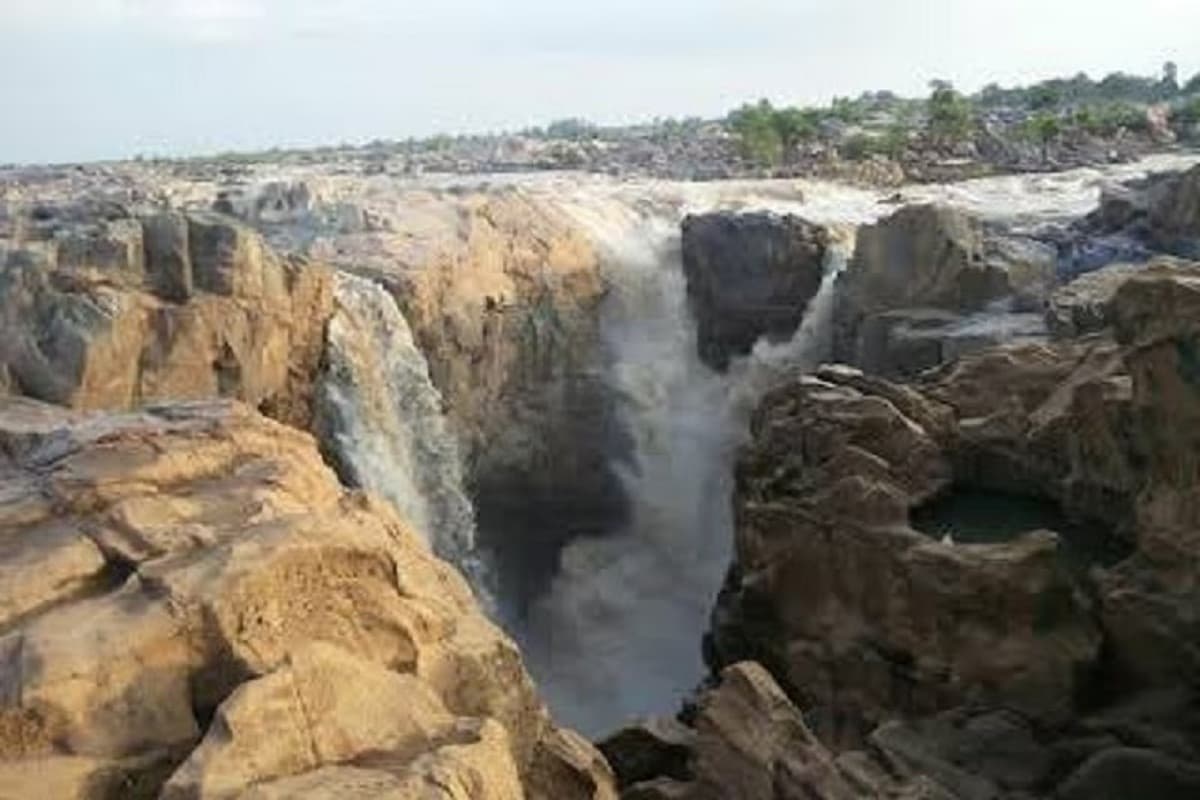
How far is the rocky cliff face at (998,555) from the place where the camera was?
16.3 metres

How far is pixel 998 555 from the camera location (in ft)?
59.1

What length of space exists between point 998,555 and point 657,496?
13610mm

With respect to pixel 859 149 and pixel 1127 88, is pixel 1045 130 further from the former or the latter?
pixel 1127 88

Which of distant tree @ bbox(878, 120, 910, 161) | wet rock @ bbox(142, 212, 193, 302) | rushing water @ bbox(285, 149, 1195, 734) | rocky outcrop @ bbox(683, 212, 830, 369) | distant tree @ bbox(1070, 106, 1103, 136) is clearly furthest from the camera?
distant tree @ bbox(1070, 106, 1103, 136)

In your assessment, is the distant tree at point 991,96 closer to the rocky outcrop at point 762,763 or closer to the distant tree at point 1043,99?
the distant tree at point 1043,99

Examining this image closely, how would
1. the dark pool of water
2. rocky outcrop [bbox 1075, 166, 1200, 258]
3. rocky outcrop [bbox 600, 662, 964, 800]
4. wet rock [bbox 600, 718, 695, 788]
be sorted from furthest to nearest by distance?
rocky outcrop [bbox 1075, 166, 1200, 258]
the dark pool of water
wet rock [bbox 600, 718, 695, 788]
rocky outcrop [bbox 600, 662, 964, 800]

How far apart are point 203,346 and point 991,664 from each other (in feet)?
36.1

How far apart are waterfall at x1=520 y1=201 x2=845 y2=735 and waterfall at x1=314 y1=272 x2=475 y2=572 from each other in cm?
354

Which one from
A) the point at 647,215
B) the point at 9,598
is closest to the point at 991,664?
the point at 9,598

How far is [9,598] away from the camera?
9.59 meters

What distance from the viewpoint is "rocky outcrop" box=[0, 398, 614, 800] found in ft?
27.2

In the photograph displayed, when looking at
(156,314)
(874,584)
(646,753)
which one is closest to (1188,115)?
(874,584)

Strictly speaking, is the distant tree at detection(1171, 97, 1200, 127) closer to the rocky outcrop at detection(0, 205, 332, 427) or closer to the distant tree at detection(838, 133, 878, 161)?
the distant tree at detection(838, 133, 878, 161)

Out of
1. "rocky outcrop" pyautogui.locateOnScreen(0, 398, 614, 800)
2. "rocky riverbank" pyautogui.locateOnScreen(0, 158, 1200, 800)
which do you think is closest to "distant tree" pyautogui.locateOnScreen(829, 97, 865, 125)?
"rocky riverbank" pyautogui.locateOnScreen(0, 158, 1200, 800)
